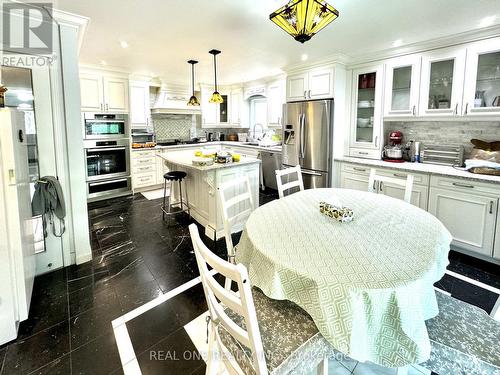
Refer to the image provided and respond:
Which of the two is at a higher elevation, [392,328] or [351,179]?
[351,179]

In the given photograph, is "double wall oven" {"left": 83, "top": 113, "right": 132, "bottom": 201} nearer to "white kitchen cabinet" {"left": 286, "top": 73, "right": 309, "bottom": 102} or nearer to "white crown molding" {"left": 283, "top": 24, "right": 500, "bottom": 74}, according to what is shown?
"white kitchen cabinet" {"left": 286, "top": 73, "right": 309, "bottom": 102}

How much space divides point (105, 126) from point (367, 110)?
4.33 m

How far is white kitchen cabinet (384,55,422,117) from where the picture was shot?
3.31m

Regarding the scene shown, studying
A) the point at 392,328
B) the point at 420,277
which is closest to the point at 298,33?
the point at 420,277

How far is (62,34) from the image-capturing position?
2.41 metres

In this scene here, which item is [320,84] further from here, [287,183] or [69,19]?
[69,19]

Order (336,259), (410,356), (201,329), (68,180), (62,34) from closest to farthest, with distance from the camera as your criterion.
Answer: (410,356)
(336,259)
(201,329)
(62,34)
(68,180)

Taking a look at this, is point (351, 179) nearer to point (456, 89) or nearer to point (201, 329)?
point (456, 89)

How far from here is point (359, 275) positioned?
3.76 ft

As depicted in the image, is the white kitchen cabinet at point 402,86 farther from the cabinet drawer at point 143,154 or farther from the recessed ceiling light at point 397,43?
the cabinet drawer at point 143,154

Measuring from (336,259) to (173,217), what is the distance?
316 centimetres

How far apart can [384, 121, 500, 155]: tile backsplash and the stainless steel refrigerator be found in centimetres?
84

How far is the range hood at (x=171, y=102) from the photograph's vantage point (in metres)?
5.73

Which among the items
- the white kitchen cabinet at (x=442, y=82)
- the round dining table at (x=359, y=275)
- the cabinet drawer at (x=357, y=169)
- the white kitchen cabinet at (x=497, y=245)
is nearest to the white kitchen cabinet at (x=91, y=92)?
the cabinet drawer at (x=357, y=169)
